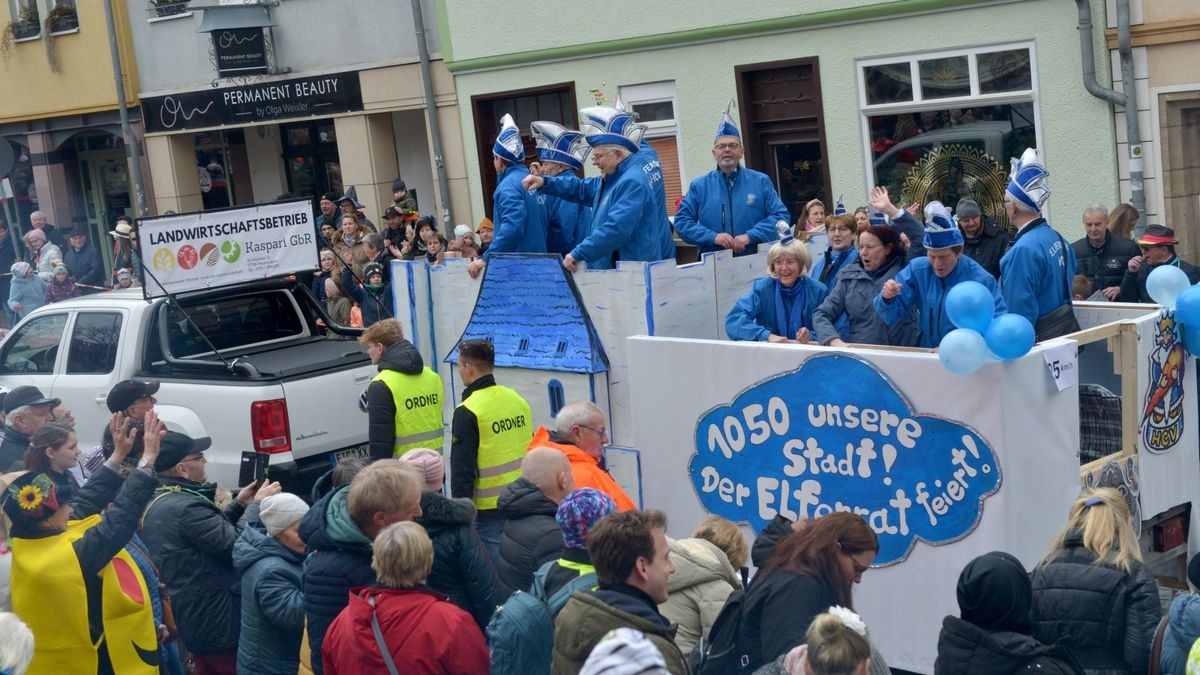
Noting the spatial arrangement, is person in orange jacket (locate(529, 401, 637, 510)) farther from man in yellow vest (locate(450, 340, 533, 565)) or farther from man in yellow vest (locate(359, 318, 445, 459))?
man in yellow vest (locate(359, 318, 445, 459))

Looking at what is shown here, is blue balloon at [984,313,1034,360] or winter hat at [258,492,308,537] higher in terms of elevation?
blue balloon at [984,313,1034,360]

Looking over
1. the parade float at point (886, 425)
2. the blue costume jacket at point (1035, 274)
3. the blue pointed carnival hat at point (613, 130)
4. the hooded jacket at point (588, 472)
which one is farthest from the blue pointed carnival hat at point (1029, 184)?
the hooded jacket at point (588, 472)

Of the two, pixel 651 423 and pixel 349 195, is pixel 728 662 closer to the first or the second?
pixel 651 423

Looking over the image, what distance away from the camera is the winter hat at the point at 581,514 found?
198 inches

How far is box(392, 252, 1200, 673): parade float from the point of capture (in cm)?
631

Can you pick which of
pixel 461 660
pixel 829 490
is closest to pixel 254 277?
pixel 829 490

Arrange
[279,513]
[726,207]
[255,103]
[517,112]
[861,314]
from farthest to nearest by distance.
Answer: [255,103]
[517,112]
[726,207]
[861,314]
[279,513]

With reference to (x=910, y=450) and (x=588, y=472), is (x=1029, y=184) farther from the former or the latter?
(x=588, y=472)

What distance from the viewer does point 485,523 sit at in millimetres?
7496

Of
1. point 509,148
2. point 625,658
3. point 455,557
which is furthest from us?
point 509,148

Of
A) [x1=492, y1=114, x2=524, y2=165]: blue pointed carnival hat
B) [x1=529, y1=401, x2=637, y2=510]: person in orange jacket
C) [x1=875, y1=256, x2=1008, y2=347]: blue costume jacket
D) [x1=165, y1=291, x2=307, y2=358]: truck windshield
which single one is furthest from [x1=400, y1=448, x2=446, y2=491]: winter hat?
[x1=165, y1=291, x2=307, y2=358]: truck windshield

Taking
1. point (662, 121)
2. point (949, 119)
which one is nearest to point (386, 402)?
point (949, 119)

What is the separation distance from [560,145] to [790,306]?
2.35 meters

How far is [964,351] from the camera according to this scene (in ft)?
20.0
